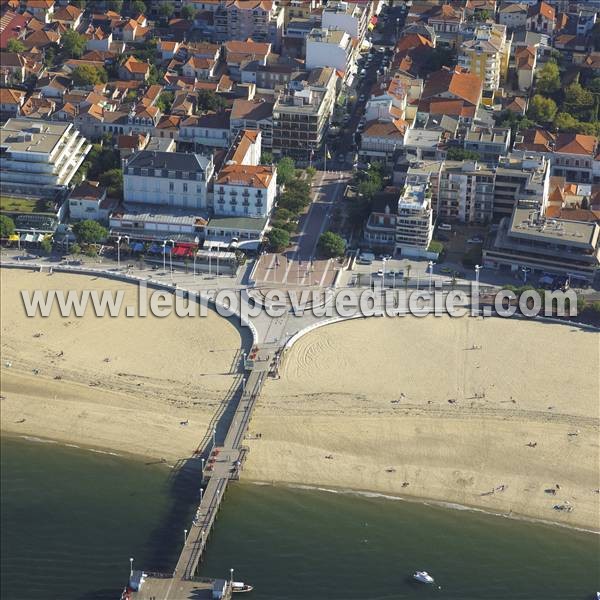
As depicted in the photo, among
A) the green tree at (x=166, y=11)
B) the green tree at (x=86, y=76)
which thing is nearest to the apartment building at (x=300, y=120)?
the green tree at (x=86, y=76)

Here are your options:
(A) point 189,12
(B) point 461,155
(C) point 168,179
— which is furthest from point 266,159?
(A) point 189,12

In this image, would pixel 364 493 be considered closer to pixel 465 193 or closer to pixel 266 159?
pixel 465 193

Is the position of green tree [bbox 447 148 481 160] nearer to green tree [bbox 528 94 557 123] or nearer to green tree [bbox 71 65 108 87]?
green tree [bbox 528 94 557 123]

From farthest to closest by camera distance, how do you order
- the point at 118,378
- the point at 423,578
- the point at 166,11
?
the point at 166,11, the point at 118,378, the point at 423,578

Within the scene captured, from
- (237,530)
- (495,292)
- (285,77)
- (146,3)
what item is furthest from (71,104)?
(237,530)

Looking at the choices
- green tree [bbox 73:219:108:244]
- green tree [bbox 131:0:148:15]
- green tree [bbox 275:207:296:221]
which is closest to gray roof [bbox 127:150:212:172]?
green tree [bbox 73:219:108:244]

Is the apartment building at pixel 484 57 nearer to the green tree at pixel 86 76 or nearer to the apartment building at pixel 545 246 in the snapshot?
the apartment building at pixel 545 246
